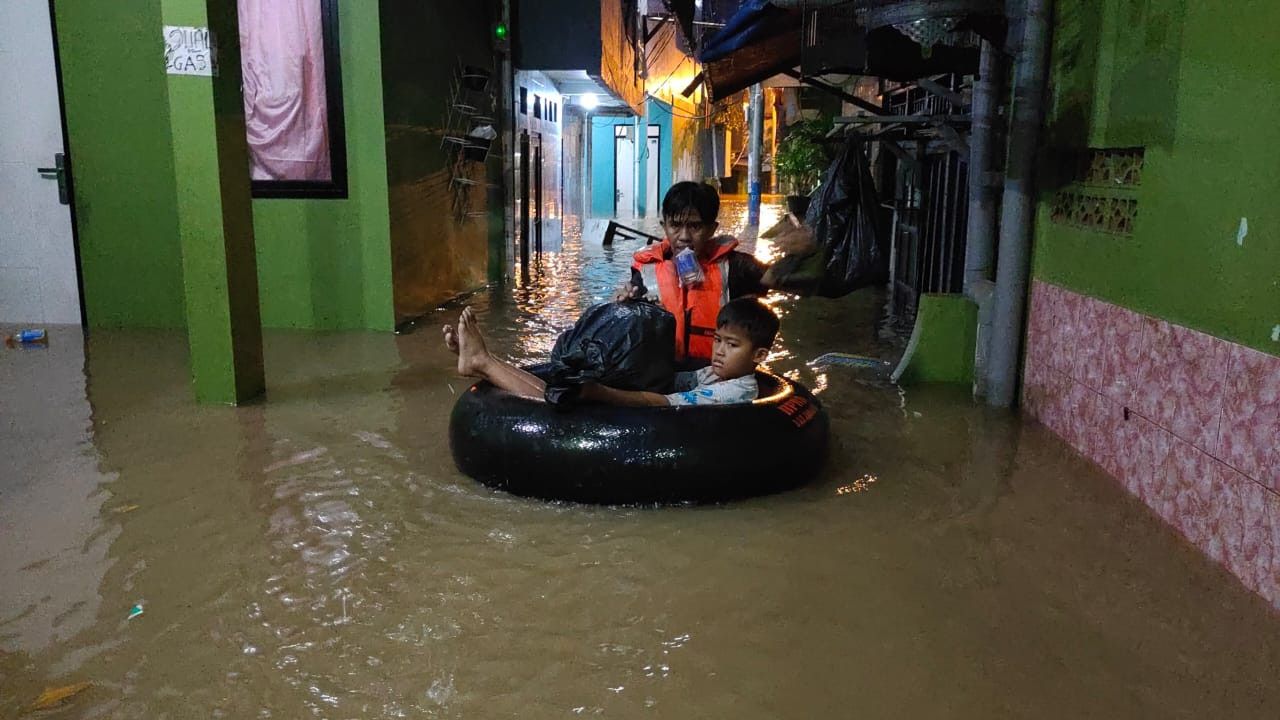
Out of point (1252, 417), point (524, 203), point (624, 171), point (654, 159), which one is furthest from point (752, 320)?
point (654, 159)

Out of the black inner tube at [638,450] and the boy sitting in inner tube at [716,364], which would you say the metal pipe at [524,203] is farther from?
the black inner tube at [638,450]

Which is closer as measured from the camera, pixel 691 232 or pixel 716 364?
pixel 716 364

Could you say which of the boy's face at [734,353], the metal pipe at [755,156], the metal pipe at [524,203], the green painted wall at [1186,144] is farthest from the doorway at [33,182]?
the metal pipe at [755,156]

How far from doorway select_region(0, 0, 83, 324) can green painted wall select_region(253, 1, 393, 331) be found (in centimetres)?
178

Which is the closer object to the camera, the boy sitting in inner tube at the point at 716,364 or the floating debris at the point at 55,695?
the floating debris at the point at 55,695

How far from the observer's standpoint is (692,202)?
16.0 ft

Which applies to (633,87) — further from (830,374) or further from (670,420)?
(670,420)

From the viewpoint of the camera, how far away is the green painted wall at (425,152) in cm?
835

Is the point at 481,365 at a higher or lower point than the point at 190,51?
lower

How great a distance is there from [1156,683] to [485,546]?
2.42 m

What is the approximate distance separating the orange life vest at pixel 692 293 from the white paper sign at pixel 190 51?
2.85m

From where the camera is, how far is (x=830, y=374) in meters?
7.09

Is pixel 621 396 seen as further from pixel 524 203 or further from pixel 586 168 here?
pixel 586 168

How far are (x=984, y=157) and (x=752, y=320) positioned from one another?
295 cm
